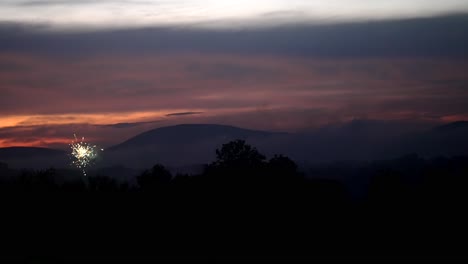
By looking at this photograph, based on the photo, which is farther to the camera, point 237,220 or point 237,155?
point 237,155

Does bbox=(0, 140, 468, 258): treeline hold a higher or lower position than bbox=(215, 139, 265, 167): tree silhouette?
lower

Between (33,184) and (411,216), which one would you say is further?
(33,184)

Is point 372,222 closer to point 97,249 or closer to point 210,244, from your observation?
point 210,244

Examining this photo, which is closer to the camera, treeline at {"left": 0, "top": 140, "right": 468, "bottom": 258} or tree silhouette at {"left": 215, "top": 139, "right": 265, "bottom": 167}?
treeline at {"left": 0, "top": 140, "right": 468, "bottom": 258}

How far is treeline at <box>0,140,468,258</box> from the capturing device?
3669 cm

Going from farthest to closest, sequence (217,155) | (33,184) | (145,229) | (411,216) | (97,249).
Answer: (217,155), (33,184), (411,216), (145,229), (97,249)

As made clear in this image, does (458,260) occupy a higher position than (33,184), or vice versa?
(33,184)

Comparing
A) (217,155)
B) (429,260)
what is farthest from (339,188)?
(217,155)

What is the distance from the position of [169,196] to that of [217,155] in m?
37.4

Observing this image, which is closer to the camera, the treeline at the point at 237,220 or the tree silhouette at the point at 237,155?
the treeline at the point at 237,220

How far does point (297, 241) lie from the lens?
37750mm

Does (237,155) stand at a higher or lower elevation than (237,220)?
higher

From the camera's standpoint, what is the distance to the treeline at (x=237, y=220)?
1444 inches

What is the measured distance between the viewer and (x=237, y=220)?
40.4 metres
